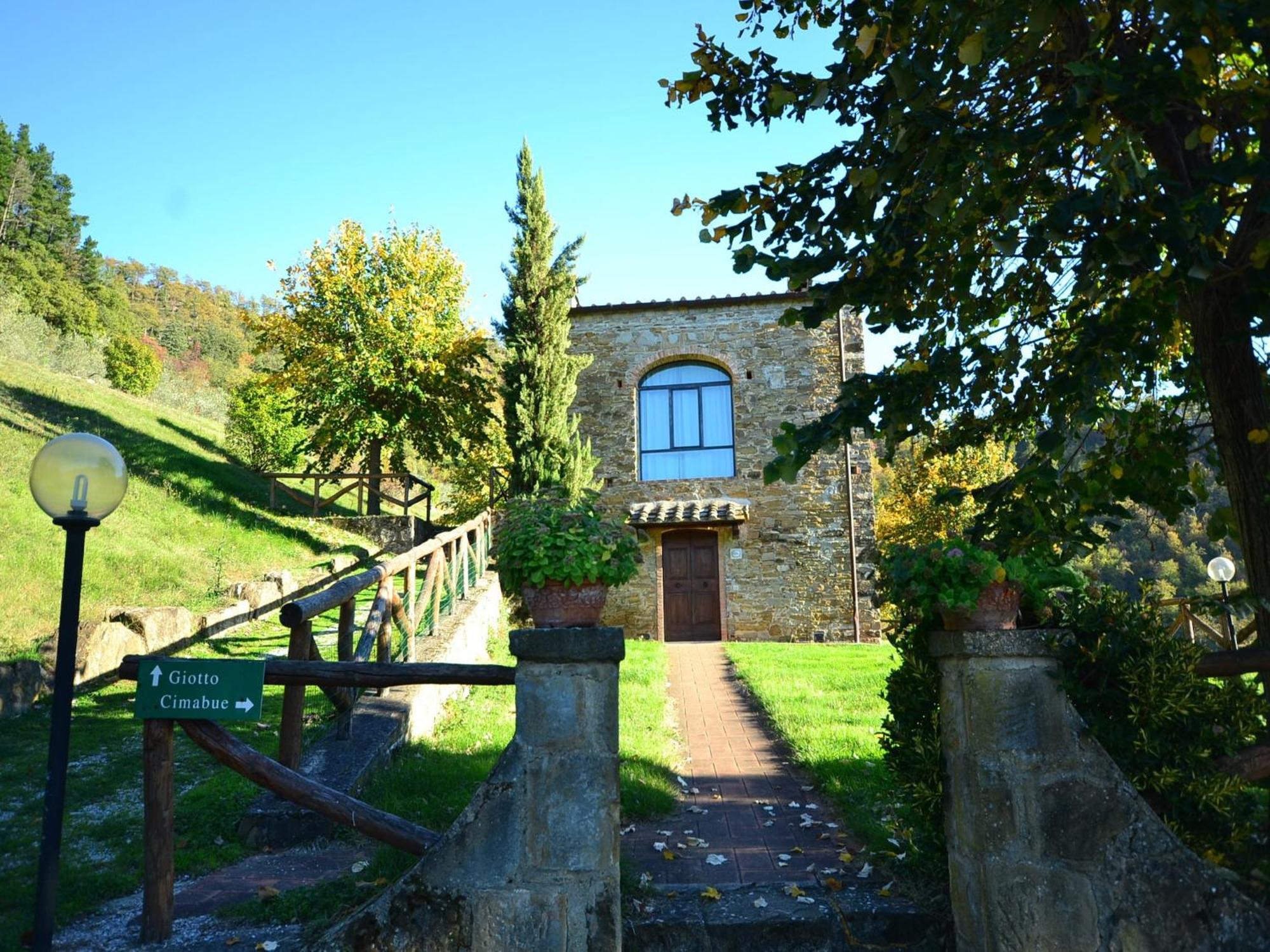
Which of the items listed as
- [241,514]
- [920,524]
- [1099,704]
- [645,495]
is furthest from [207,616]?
[920,524]

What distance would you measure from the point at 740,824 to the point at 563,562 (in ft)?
7.94

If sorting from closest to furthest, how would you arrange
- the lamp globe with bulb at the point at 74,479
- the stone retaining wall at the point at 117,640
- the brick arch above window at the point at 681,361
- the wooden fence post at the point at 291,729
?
the lamp globe with bulb at the point at 74,479 < the wooden fence post at the point at 291,729 < the stone retaining wall at the point at 117,640 < the brick arch above window at the point at 681,361

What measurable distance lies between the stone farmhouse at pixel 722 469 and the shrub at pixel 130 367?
2273cm

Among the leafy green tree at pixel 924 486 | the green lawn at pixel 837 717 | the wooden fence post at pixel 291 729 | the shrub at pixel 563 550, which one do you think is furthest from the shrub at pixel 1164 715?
the leafy green tree at pixel 924 486

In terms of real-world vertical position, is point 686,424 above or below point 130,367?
below

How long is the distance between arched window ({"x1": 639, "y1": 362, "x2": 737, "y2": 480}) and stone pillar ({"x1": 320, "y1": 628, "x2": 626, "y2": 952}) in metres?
13.3

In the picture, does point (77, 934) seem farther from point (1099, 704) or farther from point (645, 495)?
point (645, 495)

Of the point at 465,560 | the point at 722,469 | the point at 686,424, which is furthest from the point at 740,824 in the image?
the point at 686,424

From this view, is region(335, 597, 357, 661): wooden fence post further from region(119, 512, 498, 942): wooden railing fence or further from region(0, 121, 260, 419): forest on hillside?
region(0, 121, 260, 419): forest on hillside

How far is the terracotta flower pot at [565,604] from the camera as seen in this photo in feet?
9.57

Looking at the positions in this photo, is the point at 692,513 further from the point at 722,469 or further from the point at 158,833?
the point at 158,833

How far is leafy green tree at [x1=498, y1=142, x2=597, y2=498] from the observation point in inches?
583

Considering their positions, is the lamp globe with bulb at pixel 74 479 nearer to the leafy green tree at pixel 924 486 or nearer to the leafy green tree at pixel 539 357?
the leafy green tree at pixel 539 357

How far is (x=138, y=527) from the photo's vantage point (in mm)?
12703
